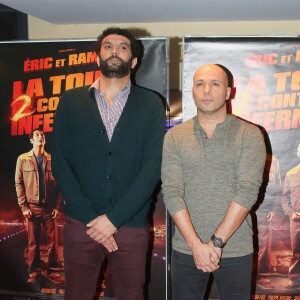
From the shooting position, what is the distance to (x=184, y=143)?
2107 millimetres

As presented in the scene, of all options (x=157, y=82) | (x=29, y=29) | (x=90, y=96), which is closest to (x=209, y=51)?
(x=157, y=82)

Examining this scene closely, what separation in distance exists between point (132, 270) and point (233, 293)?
53 centimetres

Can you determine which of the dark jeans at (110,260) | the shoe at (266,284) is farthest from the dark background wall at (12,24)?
the shoe at (266,284)

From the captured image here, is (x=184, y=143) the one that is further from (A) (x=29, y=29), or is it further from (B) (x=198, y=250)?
(A) (x=29, y=29)

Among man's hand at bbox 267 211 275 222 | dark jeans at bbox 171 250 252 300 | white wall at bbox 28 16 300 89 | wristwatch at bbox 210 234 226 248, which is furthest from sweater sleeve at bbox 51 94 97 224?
white wall at bbox 28 16 300 89

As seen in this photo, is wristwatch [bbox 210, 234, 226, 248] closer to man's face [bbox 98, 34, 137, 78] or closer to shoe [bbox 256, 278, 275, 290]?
man's face [bbox 98, 34, 137, 78]

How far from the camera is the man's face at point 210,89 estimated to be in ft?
6.86

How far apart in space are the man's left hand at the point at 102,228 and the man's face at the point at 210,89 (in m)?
0.74

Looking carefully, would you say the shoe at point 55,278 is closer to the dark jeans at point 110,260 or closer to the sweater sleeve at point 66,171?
the dark jeans at point 110,260

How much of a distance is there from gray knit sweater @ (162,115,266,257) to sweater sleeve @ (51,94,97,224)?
1.42ft

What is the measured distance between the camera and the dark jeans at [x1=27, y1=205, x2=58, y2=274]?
308 cm

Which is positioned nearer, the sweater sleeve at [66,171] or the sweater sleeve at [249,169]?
the sweater sleeve at [249,169]

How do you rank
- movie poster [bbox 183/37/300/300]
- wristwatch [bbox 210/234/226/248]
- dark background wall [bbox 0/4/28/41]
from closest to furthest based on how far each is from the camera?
wristwatch [bbox 210/234/226/248], movie poster [bbox 183/37/300/300], dark background wall [bbox 0/4/28/41]

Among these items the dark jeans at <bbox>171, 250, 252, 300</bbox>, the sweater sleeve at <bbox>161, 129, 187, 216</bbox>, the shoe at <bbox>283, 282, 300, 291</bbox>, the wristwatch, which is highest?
the sweater sleeve at <bbox>161, 129, 187, 216</bbox>
